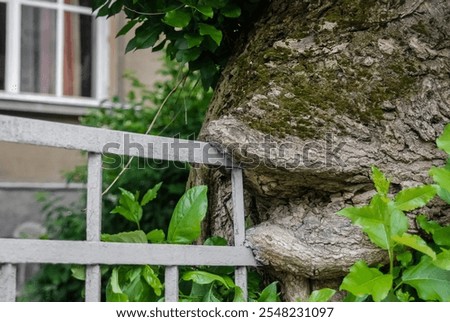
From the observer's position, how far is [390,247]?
77.8 inches

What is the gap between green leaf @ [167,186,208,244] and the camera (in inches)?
84.3

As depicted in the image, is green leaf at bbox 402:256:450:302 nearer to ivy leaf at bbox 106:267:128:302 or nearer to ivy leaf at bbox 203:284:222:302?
ivy leaf at bbox 203:284:222:302

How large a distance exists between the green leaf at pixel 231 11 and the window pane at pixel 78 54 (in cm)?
465

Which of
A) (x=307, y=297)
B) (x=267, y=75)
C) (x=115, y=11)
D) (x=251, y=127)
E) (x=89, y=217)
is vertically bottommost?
(x=307, y=297)

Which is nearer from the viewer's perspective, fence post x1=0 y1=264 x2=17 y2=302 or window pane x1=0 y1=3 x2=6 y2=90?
fence post x1=0 y1=264 x2=17 y2=302

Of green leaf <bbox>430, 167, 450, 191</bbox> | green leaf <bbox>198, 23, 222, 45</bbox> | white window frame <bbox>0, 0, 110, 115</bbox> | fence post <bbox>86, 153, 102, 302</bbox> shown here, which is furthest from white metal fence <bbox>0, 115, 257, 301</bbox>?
white window frame <bbox>0, 0, 110, 115</bbox>

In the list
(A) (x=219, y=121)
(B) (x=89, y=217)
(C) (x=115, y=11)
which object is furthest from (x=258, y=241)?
(C) (x=115, y=11)

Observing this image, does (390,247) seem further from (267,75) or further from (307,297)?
(267,75)

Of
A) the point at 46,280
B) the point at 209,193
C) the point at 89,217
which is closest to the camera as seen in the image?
the point at 89,217

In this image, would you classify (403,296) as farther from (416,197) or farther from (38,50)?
(38,50)

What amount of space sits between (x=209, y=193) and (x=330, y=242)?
49 centimetres

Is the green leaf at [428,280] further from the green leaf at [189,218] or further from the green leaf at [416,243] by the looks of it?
the green leaf at [189,218]

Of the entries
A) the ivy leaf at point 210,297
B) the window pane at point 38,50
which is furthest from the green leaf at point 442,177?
the window pane at point 38,50

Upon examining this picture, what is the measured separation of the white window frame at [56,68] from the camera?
21.5 ft
